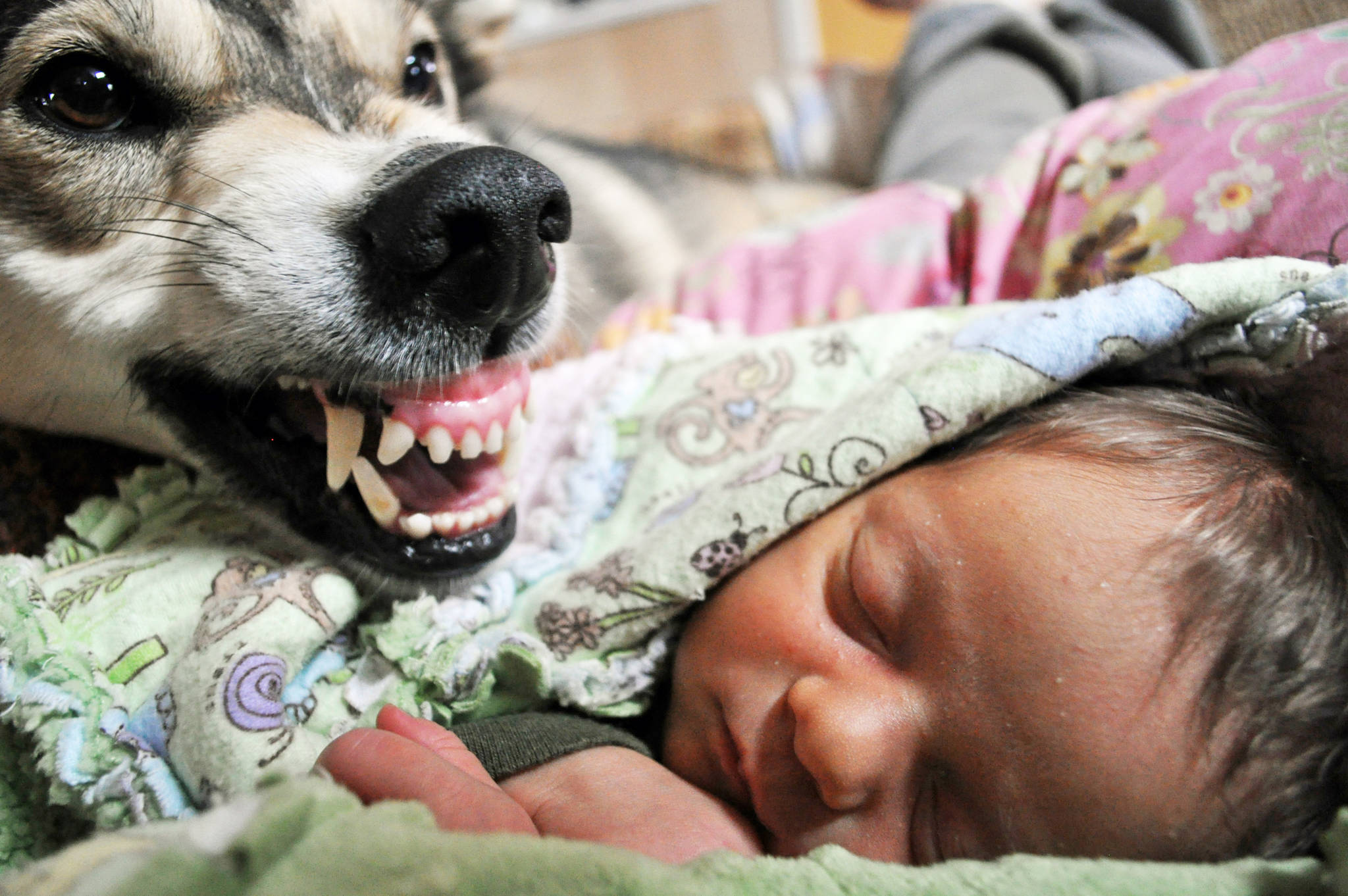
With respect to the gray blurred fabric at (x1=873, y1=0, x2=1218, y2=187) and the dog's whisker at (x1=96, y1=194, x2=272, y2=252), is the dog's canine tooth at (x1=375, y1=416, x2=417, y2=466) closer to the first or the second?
the dog's whisker at (x1=96, y1=194, x2=272, y2=252)

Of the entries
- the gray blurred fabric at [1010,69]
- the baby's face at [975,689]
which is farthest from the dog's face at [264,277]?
the gray blurred fabric at [1010,69]

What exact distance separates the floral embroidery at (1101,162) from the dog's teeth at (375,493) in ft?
3.65

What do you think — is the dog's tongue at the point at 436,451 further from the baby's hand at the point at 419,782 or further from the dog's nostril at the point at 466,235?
the baby's hand at the point at 419,782

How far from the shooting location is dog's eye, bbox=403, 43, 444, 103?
4.15ft

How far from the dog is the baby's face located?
36 cm

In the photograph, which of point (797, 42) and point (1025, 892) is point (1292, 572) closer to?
point (1025, 892)

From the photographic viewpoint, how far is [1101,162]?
1.30m

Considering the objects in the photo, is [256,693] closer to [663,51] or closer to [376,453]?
[376,453]

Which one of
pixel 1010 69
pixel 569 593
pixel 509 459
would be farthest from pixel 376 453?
pixel 1010 69

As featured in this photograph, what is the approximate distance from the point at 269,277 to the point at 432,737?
0.49m

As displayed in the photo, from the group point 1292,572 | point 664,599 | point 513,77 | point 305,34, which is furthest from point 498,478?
point 513,77

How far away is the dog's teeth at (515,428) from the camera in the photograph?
980 millimetres

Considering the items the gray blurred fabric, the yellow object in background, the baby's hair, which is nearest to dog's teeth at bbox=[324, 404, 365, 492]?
the baby's hair

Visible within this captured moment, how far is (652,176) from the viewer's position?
256 cm
